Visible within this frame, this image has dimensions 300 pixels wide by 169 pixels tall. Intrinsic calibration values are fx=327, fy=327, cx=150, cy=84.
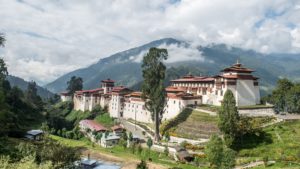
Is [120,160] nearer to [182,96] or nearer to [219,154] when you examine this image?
[219,154]

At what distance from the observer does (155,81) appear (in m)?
67.4

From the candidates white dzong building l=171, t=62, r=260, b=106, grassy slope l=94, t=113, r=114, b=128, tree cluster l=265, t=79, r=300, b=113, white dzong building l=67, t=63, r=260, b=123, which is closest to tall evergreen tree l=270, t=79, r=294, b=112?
tree cluster l=265, t=79, r=300, b=113

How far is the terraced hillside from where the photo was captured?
63594 mm

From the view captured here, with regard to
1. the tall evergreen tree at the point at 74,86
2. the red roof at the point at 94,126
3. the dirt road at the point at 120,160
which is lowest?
the dirt road at the point at 120,160

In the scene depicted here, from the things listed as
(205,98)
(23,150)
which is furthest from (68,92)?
(23,150)

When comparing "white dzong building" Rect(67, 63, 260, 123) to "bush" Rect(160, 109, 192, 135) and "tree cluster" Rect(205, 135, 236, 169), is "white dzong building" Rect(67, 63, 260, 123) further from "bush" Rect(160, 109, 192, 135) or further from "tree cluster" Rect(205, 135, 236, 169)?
"tree cluster" Rect(205, 135, 236, 169)

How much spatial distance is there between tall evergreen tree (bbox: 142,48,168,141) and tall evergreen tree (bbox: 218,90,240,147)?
15.6 metres

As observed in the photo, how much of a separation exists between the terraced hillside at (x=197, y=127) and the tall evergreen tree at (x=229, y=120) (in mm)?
7909

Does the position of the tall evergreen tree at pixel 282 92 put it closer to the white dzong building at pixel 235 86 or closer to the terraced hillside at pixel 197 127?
the white dzong building at pixel 235 86

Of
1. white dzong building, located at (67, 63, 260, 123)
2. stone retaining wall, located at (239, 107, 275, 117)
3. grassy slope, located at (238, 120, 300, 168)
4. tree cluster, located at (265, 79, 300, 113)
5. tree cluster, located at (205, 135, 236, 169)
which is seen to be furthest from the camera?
tree cluster, located at (265, 79, 300, 113)

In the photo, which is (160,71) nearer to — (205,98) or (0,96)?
(205,98)

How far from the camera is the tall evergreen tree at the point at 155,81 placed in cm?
6650

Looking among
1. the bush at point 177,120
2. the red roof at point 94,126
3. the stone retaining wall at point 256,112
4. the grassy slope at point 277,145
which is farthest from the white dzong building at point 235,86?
the red roof at point 94,126

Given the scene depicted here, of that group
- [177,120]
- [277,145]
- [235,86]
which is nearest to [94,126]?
[177,120]
